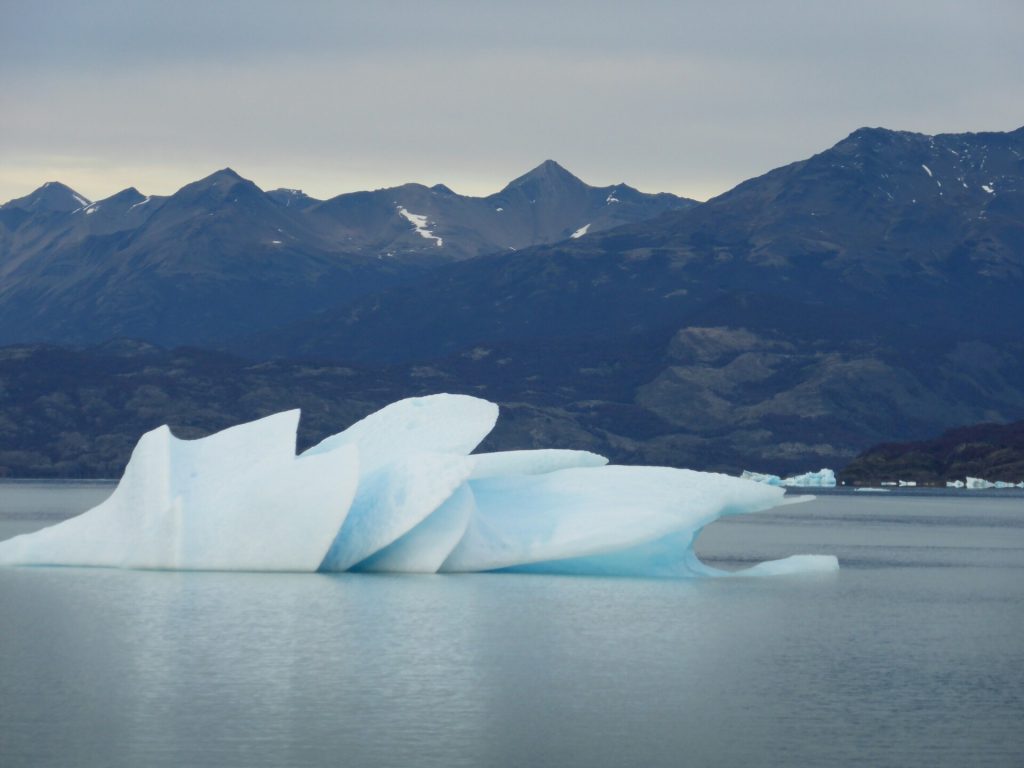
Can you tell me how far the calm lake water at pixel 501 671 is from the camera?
2505 centimetres

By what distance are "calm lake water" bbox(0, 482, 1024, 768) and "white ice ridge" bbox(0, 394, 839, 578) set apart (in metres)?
0.98

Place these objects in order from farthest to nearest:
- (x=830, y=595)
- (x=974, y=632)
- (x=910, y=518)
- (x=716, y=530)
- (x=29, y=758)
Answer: (x=910, y=518), (x=716, y=530), (x=830, y=595), (x=974, y=632), (x=29, y=758)

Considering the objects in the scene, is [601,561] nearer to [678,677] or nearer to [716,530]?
[678,677]

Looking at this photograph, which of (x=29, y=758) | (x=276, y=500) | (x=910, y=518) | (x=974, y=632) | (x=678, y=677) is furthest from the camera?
(x=910, y=518)

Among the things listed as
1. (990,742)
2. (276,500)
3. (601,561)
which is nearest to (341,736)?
(990,742)

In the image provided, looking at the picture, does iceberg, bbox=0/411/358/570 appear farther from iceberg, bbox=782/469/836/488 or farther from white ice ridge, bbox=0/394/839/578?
iceberg, bbox=782/469/836/488

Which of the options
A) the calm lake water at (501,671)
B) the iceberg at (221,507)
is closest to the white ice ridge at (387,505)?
the iceberg at (221,507)

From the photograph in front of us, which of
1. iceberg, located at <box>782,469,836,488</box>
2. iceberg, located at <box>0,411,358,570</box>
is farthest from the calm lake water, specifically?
iceberg, located at <box>782,469,836,488</box>

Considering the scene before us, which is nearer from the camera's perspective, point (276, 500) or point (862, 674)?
point (862, 674)

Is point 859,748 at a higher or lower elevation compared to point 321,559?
lower

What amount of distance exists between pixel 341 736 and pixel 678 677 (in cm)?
902

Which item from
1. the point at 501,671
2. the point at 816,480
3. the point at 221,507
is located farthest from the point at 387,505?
the point at 816,480

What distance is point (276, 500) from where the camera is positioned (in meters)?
45.0

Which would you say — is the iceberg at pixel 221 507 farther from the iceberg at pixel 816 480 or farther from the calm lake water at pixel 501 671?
the iceberg at pixel 816 480
